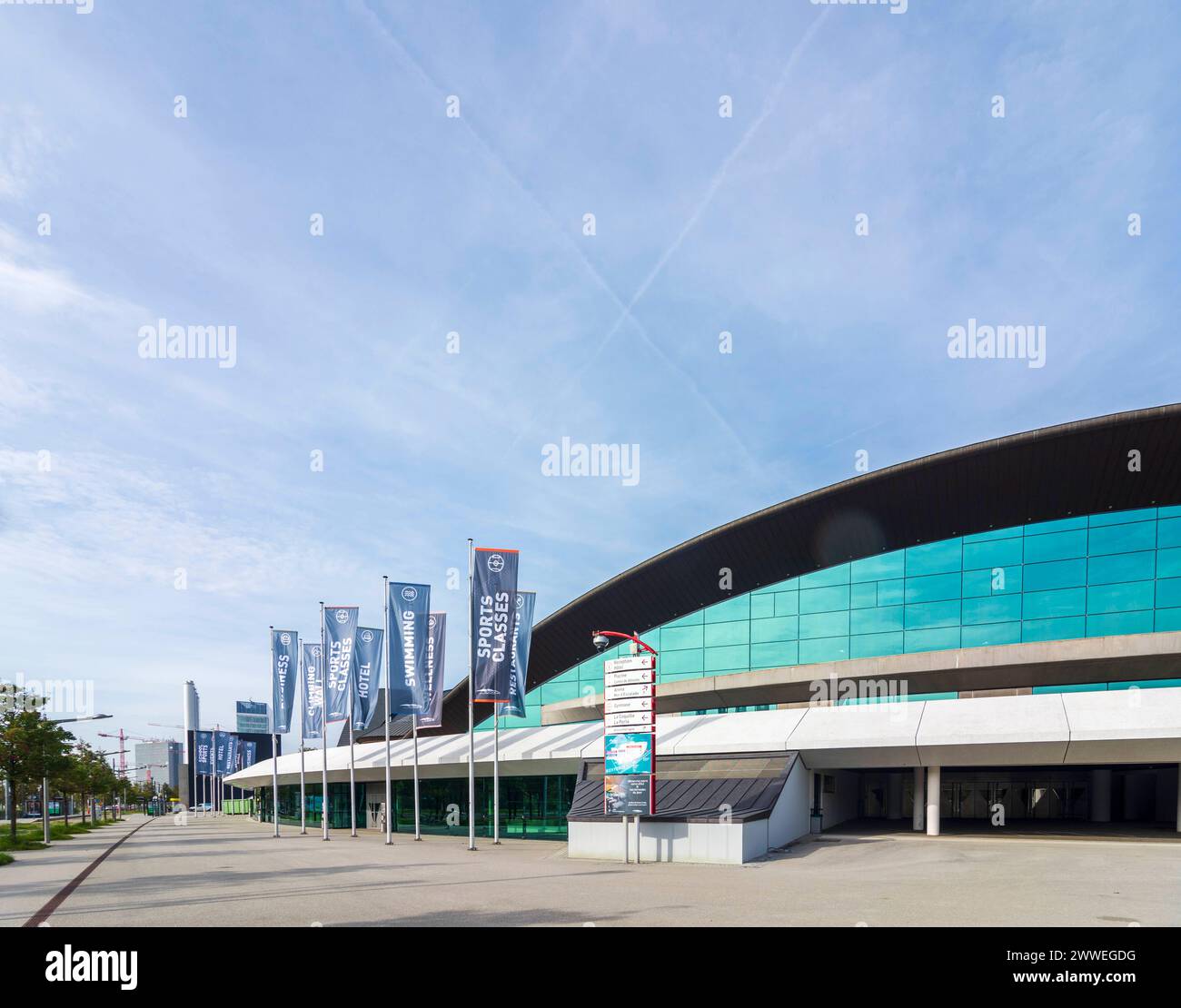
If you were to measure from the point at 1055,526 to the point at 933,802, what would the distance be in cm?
1161

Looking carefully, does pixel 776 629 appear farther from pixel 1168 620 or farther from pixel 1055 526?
pixel 1168 620

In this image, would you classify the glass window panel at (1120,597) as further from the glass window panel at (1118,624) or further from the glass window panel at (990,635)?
the glass window panel at (990,635)

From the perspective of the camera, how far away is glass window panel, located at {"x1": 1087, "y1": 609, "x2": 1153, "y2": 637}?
29500 mm

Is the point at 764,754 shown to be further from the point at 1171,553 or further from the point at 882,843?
the point at 1171,553

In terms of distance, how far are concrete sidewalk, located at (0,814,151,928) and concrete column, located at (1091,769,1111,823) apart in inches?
1363

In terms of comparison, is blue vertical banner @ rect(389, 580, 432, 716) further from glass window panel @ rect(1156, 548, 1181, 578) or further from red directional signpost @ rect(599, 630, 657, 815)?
glass window panel @ rect(1156, 548, 1181, 578)

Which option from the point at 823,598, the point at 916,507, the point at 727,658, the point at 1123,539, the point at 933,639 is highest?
the point at 916,507

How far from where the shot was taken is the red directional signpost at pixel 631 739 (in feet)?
80.1

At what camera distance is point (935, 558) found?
113ft

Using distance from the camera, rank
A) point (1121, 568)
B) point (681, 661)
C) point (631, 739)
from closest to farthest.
Result: point (631, 739) < point (1121, 568) < point (681, 661)

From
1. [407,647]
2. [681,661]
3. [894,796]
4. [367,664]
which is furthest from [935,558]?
[367,664]
